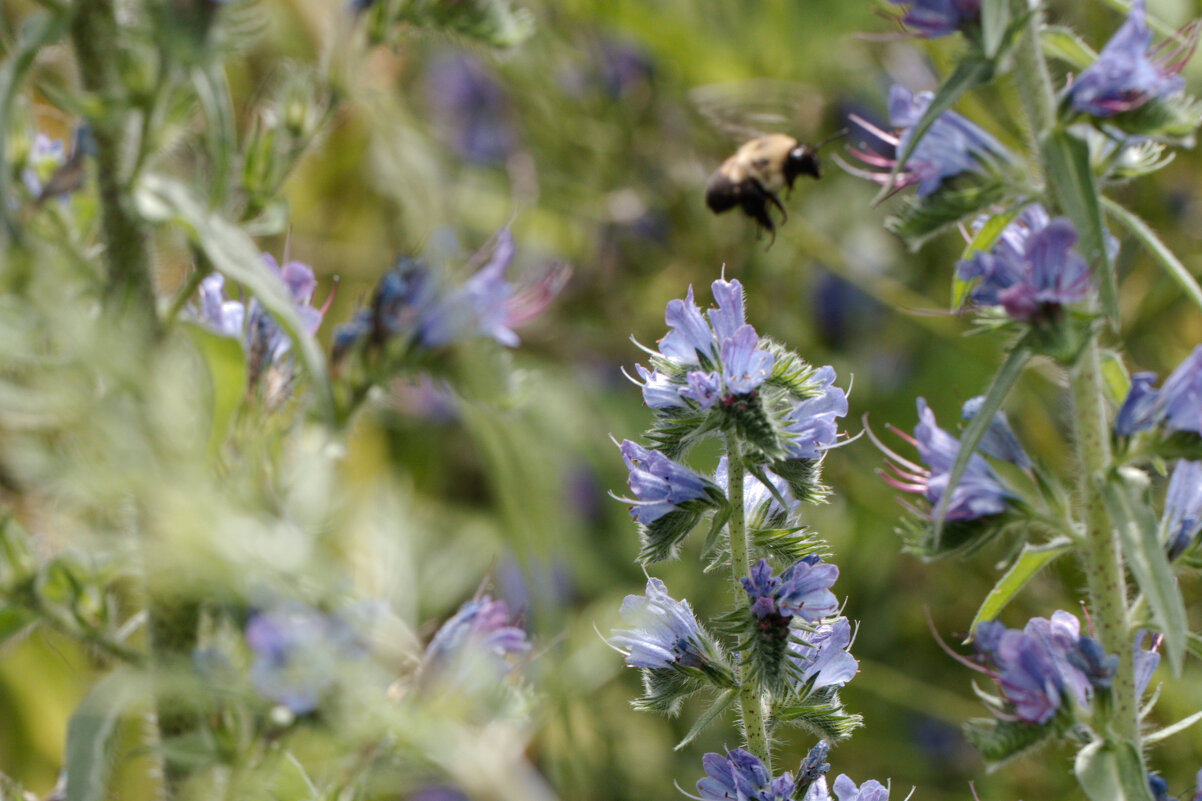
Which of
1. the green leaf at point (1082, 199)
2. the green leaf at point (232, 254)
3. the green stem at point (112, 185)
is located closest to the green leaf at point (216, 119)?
the green leaf at point (232, 254)

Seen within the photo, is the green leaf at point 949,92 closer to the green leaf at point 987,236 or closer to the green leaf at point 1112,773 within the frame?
the green leaf at point 987,236

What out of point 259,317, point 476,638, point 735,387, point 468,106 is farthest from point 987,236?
point 468,106

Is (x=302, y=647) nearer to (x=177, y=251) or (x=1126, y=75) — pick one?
(x=177, y=251)

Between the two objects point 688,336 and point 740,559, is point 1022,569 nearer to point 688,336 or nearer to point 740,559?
point 740,559

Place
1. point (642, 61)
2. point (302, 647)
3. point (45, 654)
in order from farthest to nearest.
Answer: point (642, 61) → point (45, 654) → point (302, 647)

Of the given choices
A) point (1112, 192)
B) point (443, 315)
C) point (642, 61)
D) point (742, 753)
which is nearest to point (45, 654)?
point (443, 315)

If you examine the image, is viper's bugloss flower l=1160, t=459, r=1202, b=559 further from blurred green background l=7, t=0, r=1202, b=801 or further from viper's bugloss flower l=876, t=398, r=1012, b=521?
blurred green background l=7, t=0, r=1202, b=801
